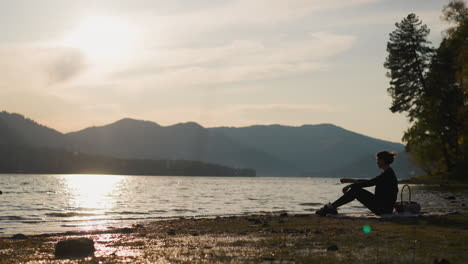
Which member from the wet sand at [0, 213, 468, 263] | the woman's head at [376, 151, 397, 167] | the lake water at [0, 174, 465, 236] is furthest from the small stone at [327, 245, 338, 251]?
the lake water at [0, 174, 465, 236]

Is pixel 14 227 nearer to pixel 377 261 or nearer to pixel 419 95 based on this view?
pixel 377 261

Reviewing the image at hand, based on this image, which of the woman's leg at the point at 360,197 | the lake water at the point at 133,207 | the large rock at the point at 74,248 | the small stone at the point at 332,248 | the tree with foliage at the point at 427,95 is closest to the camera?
the small stone at the point at 332,248

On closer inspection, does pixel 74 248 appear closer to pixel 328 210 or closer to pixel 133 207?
pixel 328 210

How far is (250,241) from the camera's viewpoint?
1366 centimetres

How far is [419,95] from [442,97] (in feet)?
10.5

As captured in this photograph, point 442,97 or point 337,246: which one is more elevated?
point 442,97

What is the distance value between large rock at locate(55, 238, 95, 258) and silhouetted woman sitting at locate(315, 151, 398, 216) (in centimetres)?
834

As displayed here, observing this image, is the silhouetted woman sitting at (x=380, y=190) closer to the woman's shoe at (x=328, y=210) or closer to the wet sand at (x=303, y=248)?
the woman's shoe at (x=328, y=210)

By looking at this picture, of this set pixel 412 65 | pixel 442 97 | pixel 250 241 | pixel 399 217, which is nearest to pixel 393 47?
pixel 412 65

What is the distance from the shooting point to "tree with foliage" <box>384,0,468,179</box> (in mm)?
73062

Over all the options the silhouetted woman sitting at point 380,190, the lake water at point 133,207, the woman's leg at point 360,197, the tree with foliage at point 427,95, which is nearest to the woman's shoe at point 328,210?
the silhouetted woman sitting at point 380,190

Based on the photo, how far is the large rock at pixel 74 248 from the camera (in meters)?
A: 11.7

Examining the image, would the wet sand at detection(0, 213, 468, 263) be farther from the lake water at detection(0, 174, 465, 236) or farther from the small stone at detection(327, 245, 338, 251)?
the lake water at detection(0, 174, 465, 236)

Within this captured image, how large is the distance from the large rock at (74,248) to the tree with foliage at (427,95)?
64144 mm
